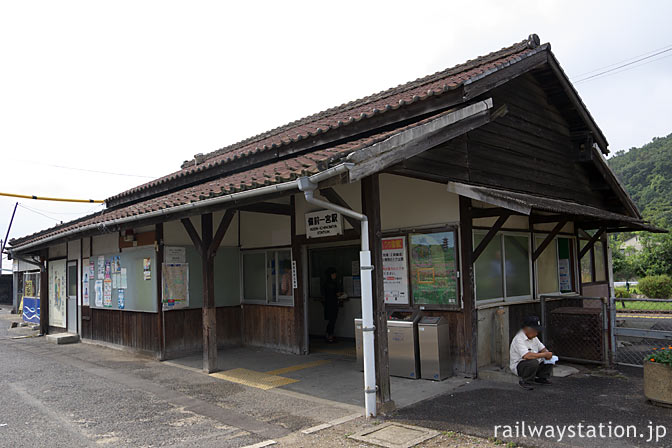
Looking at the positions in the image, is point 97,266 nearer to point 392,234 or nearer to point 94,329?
point 94,329

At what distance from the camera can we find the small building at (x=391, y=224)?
6.37m

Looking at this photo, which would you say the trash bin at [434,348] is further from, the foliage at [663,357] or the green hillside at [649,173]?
the green hillside at [649,173]

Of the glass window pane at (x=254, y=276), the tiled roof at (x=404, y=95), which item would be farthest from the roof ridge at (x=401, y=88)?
the glass window pane at (x=254, y=276)

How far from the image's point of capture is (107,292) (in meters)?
11.6

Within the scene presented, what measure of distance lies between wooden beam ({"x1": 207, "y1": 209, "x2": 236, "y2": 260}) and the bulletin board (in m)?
2.33

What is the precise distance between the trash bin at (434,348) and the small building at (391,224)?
0.79 feet

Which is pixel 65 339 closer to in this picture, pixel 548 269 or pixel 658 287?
pixel 548 269

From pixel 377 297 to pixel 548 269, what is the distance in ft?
16.6

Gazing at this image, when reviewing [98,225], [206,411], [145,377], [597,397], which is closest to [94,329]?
[98,225]

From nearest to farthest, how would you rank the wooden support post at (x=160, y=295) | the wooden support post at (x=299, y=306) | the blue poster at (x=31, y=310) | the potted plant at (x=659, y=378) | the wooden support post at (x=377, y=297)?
the potted plant at (x=659, y=378)
the wooden support post at (x=377, y=297)
the wooden support post at (x=299, y=306)
the wooden support post at (x=160, y=295)
the blue poster at (x=31, y=310)

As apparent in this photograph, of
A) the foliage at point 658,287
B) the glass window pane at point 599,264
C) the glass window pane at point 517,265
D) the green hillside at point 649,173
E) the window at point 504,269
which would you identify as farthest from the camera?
the green hillside at point 649,173

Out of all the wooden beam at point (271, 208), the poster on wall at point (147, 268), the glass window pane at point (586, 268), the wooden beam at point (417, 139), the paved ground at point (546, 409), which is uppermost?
the wooden beam at point (417, 139)

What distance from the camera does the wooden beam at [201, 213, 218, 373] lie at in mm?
8211

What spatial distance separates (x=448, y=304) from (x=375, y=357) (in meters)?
2.07
